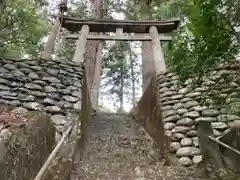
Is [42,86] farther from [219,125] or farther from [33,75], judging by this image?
[219,125]

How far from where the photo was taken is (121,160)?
448 cm

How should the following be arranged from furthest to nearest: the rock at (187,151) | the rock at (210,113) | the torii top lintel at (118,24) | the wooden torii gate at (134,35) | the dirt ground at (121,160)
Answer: the torii top lintel at (118,24)
the wooden torii gate at (134,35)
the rock at (210,113)
the rock at (187,151)
the dirt ground at (121,160)

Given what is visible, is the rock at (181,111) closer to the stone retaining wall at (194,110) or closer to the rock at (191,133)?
the stone retaining wall at (194,110)

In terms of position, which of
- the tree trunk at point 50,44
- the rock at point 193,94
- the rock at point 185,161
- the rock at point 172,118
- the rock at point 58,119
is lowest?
the rock at point 185,161

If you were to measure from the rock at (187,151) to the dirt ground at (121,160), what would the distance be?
0.20m

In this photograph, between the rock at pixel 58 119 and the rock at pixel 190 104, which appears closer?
the rock at pixel 58 119

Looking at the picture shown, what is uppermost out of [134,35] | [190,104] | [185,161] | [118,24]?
[118,24]

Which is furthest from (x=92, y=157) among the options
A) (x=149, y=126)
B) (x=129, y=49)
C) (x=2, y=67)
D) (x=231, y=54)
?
(x=129, y=49)

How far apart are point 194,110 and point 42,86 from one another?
8.54 feet

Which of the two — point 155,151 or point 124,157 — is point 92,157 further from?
point 155,151

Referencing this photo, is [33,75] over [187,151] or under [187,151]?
over

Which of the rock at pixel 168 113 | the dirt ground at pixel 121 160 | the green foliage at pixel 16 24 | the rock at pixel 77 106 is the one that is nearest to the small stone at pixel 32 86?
the rock at pixel 77 106

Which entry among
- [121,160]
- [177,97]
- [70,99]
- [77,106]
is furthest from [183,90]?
[70,99]

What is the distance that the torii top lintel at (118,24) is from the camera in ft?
25.2
